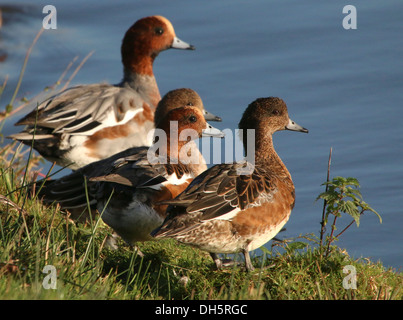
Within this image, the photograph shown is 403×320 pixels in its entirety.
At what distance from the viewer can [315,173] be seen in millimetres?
8289

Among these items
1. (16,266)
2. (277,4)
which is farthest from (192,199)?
(277,4)

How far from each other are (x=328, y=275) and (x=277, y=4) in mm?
7589

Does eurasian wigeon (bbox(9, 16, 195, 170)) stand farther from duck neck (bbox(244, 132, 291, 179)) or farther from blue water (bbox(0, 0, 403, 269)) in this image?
duck neck (bbox(244, 132, 291, 179))

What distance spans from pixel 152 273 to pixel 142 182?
2.49ft

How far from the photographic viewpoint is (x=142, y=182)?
17.8 feet

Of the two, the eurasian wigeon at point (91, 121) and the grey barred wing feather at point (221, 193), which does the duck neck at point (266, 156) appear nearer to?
the grey barred wing feather at point (221, 193)

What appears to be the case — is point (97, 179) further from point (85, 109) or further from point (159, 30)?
point (159, 30)

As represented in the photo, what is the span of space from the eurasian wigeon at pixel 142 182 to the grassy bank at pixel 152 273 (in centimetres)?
22

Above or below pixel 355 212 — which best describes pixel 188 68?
above

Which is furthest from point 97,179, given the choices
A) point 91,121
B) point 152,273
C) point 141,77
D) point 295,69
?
point 295,69

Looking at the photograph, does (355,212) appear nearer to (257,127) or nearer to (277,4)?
(257,127)

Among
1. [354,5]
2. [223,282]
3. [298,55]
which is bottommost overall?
[223,282]

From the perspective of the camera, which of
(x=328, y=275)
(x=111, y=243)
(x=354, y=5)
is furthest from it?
(x=354, y=5)

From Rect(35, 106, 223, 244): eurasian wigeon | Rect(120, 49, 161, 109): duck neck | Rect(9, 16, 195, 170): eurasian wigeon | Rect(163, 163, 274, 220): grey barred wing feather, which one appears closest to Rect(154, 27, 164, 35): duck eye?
Rect(120, 49, 161, 109): duck neck
